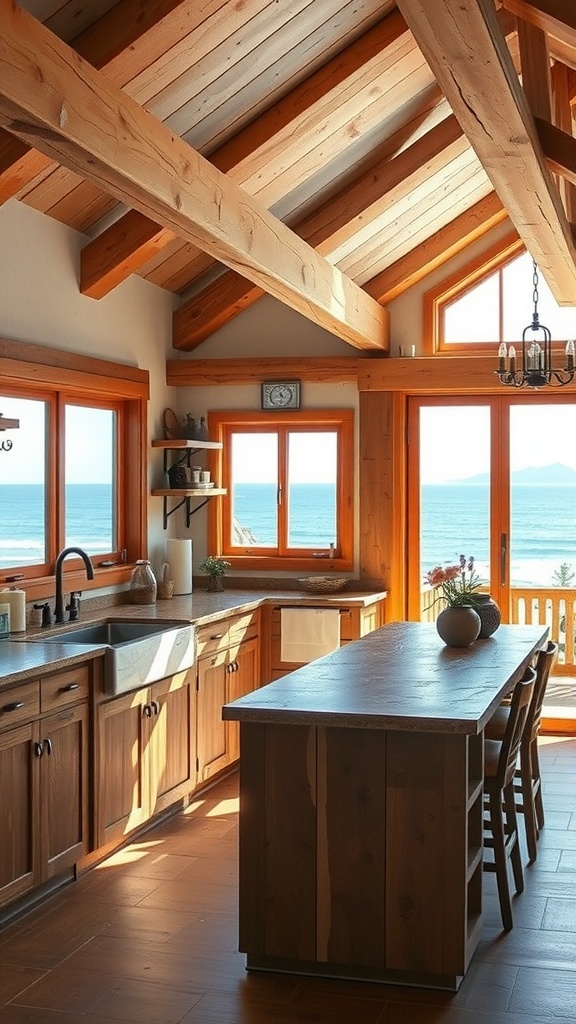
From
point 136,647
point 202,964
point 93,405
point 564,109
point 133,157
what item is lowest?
point 202,964

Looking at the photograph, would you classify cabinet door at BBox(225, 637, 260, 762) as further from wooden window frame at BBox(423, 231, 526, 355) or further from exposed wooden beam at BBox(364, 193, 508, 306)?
exposed wooden beam at BBox(364, 193, 508, 306)

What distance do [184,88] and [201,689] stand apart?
117 inches

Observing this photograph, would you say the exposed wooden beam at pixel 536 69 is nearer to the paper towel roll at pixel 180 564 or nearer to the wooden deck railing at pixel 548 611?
the paper towel roll at pixel 180 564

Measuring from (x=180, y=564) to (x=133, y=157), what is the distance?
3.81 metres

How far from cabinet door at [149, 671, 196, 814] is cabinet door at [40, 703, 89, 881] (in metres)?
0.69

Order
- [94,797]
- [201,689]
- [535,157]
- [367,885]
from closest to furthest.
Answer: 1. [367,885]
2. [535,157]
3. [94,797]
4. [201,689]

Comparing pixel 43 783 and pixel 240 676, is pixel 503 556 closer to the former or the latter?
pixel 240 676

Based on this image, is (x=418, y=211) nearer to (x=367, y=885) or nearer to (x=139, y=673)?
(x=139, y=673)

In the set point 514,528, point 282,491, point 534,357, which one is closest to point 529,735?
point 534,357

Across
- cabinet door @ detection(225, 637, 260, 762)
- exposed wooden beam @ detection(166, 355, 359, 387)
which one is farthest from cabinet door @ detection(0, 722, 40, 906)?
exposed wooden beam @ detection(166, 355, 359, 387)

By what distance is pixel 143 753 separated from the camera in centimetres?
543

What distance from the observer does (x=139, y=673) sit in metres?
5.23

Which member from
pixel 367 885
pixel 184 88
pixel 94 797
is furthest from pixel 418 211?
pixel 367 885

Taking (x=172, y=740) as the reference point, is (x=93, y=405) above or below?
above
